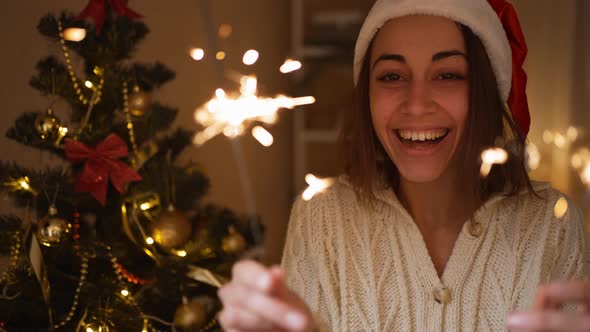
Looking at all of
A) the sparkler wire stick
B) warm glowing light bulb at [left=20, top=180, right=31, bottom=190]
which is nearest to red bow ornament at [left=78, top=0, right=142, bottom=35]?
warm glowing light bulb at [left=20, top=180, right=31, bottom=190]

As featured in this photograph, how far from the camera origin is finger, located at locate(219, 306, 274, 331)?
28.6 inches

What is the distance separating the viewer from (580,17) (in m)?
1.60

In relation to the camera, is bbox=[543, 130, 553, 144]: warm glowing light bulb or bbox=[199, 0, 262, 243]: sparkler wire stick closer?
bbox=[543, 130, 553, 144]: warm glowing light bulb

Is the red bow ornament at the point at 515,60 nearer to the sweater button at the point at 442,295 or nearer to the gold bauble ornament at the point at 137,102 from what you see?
the sweater button at the point at 442,295

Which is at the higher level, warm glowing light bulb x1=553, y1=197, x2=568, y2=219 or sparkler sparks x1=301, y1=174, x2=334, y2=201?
sparkler sparks x1=301, y1=174, x2=334, y2=201

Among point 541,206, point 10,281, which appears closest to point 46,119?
point 10,281

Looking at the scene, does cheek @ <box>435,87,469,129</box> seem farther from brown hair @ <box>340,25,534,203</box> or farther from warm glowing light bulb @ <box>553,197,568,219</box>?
warm glowing light bulb @ <box>553,197,568,219</box>

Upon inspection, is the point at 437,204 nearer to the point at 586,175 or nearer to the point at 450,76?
the point at 450,76

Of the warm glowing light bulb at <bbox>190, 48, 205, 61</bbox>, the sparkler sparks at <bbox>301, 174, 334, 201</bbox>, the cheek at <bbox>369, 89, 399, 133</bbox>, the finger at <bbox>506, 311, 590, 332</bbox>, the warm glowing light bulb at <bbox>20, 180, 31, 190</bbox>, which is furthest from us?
the warm glowing light bulb at <bbox>190, 48, 205, 61</bbox>

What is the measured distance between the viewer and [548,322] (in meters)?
0.67

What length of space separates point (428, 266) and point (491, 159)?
24cm

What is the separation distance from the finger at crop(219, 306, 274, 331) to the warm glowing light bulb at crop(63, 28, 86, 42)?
24.7 inches

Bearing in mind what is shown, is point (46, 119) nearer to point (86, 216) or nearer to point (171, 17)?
point (86, 216)

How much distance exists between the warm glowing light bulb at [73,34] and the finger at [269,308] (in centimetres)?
62
